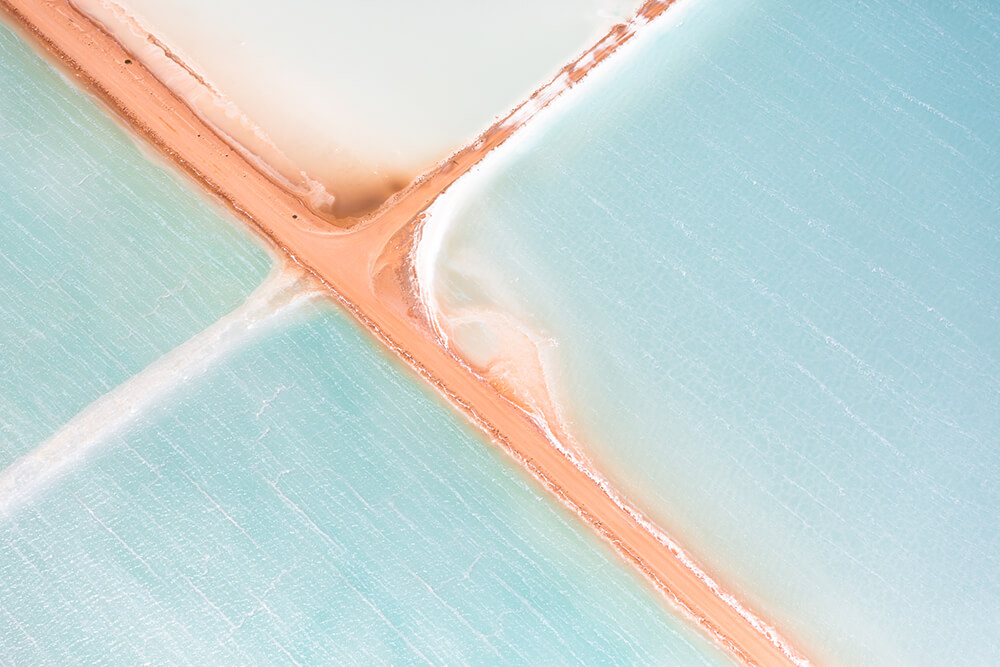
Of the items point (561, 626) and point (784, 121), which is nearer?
point (561, 626)

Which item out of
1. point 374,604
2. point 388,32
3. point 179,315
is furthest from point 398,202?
point 374,604

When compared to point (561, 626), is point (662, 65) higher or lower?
higher

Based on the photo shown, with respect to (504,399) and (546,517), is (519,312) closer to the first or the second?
(504,399)

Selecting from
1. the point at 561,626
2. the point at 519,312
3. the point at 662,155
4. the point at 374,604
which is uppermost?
the point at 662,155

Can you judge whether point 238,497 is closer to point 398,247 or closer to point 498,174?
point 398,247

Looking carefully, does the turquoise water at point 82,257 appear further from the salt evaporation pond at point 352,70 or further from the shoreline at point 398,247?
the salt evaporation pond at point 352,70

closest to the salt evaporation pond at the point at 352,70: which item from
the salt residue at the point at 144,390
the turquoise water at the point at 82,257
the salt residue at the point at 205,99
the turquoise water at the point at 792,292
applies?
the salt residue at the point at 205,99
